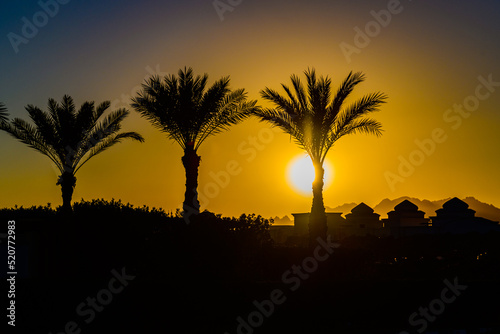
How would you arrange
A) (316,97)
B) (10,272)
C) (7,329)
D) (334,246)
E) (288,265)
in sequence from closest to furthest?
(7,329) → (10,272) → (288,265) → (334,246) → (316,97)

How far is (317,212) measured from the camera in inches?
984

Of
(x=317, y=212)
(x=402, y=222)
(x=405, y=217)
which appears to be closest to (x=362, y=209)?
(x=402, y=222)

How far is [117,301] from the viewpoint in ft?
34.3

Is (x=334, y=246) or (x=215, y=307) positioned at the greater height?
(x=334, y=246)

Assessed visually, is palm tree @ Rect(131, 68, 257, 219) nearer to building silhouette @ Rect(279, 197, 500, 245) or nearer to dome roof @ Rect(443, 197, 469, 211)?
building silhouette @ Rect(279, 197, 500, 245)

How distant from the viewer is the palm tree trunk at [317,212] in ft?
80.4

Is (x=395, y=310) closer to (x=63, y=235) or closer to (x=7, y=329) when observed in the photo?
(x=7, y=329)

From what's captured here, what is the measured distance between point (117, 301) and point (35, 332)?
1.44 metres

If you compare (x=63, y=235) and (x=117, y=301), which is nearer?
(x=117, y=301)

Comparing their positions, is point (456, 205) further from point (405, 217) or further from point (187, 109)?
point (187, 109)

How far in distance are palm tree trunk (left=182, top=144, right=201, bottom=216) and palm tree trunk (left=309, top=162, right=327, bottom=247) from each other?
5.01 meters

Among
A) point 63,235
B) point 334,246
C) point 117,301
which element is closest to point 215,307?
point 117,301

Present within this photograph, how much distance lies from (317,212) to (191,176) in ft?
18.1

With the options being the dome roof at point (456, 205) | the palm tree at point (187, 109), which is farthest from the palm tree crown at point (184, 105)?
the dome roof at point (456, 205)
